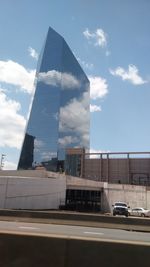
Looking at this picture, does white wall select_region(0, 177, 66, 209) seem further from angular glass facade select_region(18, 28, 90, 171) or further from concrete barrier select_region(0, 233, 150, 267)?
angular glass facade select_region(18, 28, 90, 171)

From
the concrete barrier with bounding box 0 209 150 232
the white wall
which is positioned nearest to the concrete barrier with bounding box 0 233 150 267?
the concrete barrier with bounding box 0 209 150 232

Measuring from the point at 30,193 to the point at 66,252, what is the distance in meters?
44.3

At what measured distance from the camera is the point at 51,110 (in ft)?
489

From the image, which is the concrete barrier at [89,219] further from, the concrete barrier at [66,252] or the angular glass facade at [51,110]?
the angular glass facade at [51,110]

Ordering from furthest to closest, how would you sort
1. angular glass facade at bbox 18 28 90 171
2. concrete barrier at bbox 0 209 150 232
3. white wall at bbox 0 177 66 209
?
1. angular glass facade at bbox 18 28 90 171
2. white wall at bbox 0 177 66 209
3. concrete barrier at bbox 0 209 150 232

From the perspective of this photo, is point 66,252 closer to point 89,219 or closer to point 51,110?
point 89,219

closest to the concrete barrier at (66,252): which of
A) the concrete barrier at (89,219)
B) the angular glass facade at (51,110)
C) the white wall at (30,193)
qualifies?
the concrete barrier at (89,219)

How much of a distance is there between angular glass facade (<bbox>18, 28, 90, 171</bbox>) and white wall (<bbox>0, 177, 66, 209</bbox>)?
8111 cm

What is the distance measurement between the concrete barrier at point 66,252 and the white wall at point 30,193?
36.1m

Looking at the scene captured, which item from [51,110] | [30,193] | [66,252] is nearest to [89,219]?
[66,252]

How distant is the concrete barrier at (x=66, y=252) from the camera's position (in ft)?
20.5

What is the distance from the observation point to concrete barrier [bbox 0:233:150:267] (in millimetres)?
6262

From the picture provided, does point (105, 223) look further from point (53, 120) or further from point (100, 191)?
point (53, 120)

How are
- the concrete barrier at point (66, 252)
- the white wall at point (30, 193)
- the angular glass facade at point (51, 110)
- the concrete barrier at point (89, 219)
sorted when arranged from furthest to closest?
1. the angular glass facade at point (51, 110)
2. the white wall at point (30, 193)
3. the concrete barrier at point (89, 219)
4. the concrete barrier at point (66, 252)
